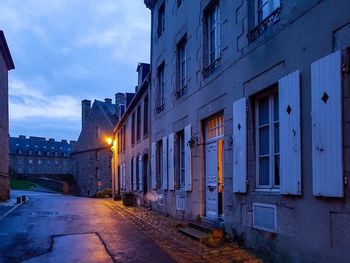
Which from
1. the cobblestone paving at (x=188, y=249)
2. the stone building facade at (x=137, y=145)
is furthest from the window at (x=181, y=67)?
the stone building facade at (x=137, y=145)

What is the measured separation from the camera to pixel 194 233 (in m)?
9.12

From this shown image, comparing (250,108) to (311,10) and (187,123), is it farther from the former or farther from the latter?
(187,123)

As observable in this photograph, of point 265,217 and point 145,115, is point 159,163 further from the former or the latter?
point 265,217

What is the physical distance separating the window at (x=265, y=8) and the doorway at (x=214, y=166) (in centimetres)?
256

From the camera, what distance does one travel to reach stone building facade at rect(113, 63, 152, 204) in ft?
62.1

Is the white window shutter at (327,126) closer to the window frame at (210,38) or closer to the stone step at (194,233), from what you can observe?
the stone step at (194,233)

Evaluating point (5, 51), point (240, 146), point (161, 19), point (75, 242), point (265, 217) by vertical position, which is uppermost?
point (5, 51)

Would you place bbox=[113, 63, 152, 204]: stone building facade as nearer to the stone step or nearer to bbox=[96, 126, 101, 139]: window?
the stone step

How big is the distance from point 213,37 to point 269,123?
3868mm

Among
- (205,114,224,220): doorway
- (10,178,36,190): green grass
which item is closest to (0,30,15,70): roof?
(205,114,224,220): doorway

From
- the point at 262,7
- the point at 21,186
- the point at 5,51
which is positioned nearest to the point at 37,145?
the point at 21,186

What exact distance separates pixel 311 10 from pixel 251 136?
2.54m

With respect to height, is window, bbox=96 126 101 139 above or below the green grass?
above

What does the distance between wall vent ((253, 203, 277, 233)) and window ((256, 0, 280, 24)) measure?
319 cm
